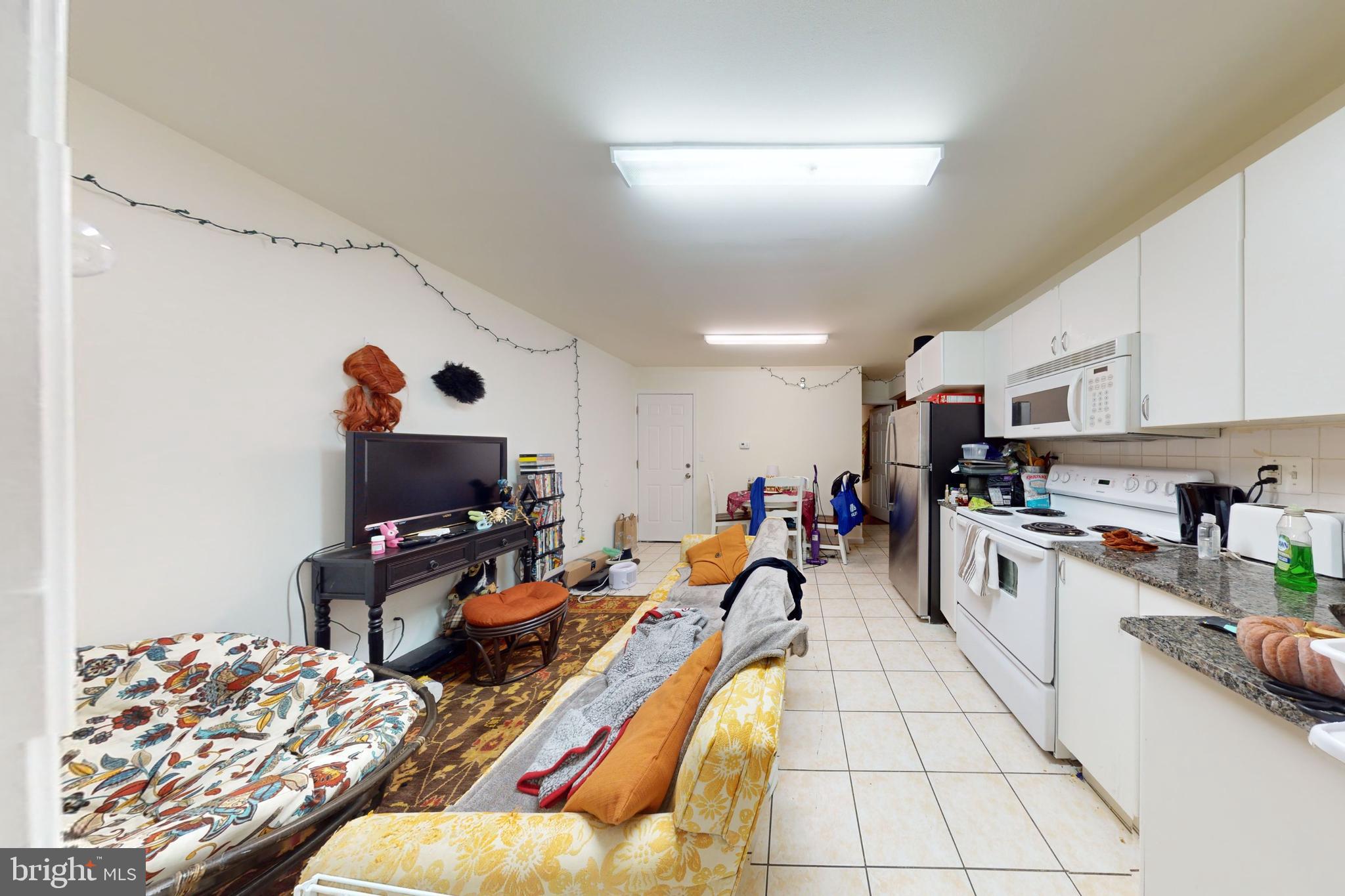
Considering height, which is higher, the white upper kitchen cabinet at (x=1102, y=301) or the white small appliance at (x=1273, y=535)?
the white upper kitchen cabinet at (x=1102, y=301)

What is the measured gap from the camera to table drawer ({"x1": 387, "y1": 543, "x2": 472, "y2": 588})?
1.99 m

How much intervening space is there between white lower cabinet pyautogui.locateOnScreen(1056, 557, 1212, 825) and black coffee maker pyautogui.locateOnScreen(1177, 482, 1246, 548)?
465 mm

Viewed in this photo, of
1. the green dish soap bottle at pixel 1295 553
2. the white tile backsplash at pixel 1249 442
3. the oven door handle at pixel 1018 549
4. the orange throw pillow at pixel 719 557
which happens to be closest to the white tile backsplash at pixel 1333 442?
the white tile backsplash at pixel 1249 442

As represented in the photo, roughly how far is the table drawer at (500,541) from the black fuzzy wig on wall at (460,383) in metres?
0.86

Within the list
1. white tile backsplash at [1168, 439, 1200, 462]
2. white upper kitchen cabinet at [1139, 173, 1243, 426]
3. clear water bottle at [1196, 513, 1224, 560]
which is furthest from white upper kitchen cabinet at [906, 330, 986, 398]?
clear water bottle at [1196, 513, 1224, 560]

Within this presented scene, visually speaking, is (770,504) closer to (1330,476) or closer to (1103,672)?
(1103,672)

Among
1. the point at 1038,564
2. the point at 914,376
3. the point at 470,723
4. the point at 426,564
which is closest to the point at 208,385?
the point at 426,564

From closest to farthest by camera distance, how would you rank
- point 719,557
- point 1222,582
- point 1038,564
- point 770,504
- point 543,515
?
point 1222,582, point 1038,564, point 719,557, point 543,515, point 770,504

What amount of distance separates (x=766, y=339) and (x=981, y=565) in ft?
8.53

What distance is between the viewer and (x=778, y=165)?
167 centimetres

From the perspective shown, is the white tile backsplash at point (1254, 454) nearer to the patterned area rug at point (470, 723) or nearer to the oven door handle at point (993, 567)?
the oven door handle at point (993, 567)

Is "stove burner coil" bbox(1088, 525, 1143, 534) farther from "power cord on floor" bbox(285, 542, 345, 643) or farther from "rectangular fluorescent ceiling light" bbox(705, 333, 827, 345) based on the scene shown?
"power cord on floor" bbox(285, 542, 345, 643)

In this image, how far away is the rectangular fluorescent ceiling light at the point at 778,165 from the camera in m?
1.60

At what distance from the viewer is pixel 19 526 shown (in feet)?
0.59
